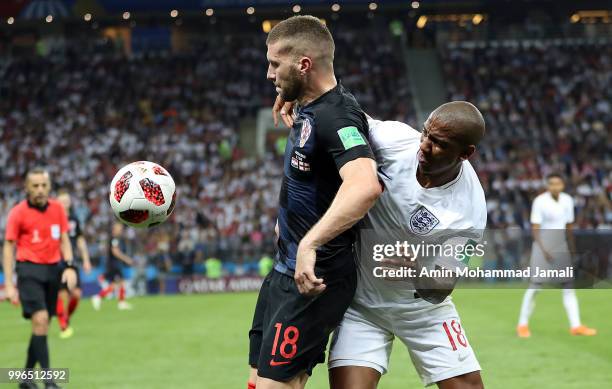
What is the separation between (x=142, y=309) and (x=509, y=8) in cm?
2598

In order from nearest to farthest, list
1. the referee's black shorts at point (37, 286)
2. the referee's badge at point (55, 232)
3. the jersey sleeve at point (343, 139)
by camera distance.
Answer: the jersey sleeve at point (343, 139)
the referee's black shorts at point (37, 286)
the referee's badge at point (55, 232)

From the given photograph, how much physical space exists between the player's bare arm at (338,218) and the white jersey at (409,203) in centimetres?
69

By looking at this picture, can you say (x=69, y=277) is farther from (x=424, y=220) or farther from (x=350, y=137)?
(x=350, y=137)

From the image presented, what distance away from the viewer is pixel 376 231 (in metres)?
5.00

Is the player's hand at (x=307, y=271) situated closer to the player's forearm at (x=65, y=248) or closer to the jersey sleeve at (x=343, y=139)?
the jersey sleeve at (x=343, y=139)

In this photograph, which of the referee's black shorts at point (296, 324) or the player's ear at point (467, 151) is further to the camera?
the player's ear at point (467, 151)

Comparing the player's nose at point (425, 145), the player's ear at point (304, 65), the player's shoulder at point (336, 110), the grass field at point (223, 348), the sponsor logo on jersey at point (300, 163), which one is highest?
the player's ear at point (304, 65)

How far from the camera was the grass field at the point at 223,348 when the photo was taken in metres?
9.27

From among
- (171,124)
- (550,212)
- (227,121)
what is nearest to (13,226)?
(550,212)

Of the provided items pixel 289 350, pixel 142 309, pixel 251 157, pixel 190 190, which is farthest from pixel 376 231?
pixel 251 157

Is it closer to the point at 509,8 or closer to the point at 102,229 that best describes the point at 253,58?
the point at 509,8

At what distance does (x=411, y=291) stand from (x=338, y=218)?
A: 3.14 feet

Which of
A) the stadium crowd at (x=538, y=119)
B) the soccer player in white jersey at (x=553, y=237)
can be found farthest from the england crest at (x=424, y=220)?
the stadium crowd at (x=538, y=119)

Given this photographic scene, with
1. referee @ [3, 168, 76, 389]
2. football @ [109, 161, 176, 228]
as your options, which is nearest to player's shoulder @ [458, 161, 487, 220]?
football @ [109, 161, 176, 228]
